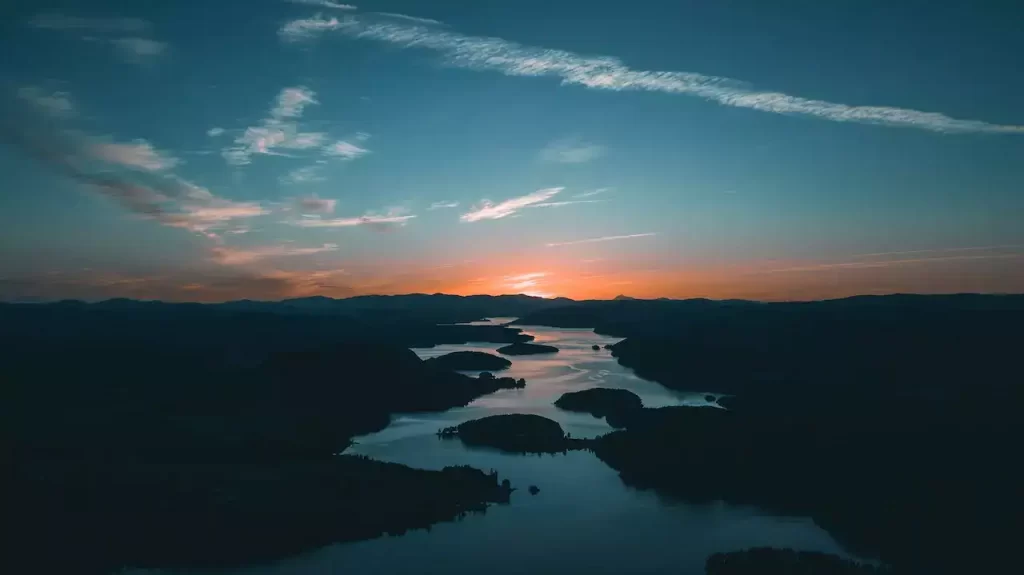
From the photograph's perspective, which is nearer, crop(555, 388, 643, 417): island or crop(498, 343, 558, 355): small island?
crop(555, 388, 643, 417): island

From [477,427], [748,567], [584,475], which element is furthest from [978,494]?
[477,427]

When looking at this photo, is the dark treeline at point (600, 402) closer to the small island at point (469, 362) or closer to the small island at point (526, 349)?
the small island at point (469, 362)

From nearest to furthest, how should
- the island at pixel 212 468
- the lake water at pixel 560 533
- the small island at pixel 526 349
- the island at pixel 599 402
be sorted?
the lake water at pixel 560 533 < the island at pixel 212 468 < the island at pixel 599 402 < the small island at pixel 526 349

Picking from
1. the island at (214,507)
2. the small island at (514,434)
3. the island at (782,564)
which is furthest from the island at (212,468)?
the island at (782,564)

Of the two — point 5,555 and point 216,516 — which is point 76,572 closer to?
point 5,555

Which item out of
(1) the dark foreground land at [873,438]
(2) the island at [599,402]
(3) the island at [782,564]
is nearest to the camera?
(3) the island at [782,564]

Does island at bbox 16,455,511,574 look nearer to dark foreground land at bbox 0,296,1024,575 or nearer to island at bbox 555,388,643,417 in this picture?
dark foreground land at bbox 0,296,1024,575

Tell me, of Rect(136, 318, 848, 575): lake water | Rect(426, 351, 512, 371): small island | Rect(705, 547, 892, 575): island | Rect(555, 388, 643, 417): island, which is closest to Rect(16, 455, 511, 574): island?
Rect(136, 318, 848, 575): lake water
